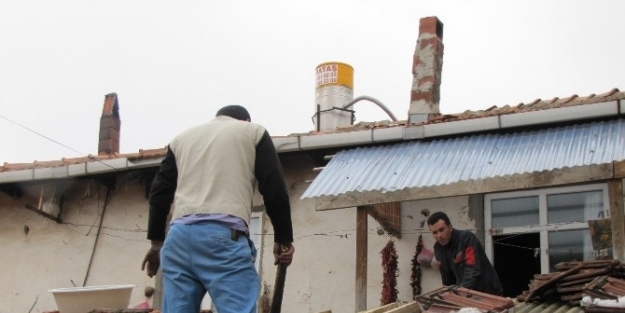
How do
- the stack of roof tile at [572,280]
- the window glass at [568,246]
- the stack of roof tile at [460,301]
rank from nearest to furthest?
1. the stack of roof tile at [460,301]
2. the stack of roof tile at [572,280]
3. the window glass at [568,246]

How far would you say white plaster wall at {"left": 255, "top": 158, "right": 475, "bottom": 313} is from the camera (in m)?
9.00

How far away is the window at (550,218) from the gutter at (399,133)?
2.58ft

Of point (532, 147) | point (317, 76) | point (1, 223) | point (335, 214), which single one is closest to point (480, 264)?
point (532, 147)

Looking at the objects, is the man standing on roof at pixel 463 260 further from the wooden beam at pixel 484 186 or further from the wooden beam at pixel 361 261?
the wooden beam at pixel 361 261

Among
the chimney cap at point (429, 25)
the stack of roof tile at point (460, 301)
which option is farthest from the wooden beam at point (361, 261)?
the chimney cap at point (429, 25)

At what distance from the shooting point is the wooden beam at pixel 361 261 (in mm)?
7773

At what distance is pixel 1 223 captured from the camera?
11.7 m

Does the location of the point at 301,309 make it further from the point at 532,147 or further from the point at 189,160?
the point at 189,160

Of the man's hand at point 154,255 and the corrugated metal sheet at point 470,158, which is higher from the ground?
the corrugated metal sheet at point 470,158

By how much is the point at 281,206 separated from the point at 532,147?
4498 millimetres

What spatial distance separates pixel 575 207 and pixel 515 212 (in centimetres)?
62

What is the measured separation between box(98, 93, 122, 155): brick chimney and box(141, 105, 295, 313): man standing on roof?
27.4 feet

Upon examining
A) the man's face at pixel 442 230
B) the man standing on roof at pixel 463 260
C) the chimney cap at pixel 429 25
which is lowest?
the man standing on roof at pixel 463 260

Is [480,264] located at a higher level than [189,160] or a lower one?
lower
